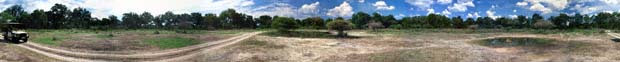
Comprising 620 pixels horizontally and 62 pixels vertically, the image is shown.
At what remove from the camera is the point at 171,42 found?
24.1 meters

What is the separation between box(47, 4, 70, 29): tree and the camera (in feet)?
107

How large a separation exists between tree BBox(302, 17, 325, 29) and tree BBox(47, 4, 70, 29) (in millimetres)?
11768

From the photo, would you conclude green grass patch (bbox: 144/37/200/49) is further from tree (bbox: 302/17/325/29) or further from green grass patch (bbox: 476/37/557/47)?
green grass patch (bbox: 476/37/557/47)

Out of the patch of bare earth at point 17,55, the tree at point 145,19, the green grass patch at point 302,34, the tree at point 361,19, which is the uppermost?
the tree at point 145,19

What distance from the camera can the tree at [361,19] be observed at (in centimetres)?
3331

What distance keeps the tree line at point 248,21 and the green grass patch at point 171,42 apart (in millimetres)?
5602

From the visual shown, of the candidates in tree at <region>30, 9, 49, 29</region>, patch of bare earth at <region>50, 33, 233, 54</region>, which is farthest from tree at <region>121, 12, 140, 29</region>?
patch of bare earth at <region>50, 33, 233, 54</region>

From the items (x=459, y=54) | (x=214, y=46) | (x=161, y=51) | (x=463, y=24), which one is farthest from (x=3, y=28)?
(x=463, y=24)

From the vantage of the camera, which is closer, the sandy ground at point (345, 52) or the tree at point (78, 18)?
the sandy ground at point (345, 52)

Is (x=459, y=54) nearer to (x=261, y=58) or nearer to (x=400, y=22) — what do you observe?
(x=261, y=58)

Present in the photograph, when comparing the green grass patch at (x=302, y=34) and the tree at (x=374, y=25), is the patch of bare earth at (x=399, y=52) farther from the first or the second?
the tree at (x=374, y=25)

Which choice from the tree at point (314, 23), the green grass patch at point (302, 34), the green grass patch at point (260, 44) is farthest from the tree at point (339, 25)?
the green grass patch at point (260, 44)

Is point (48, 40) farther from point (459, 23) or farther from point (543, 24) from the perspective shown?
point (543, 24)

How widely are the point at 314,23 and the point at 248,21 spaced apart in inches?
157
